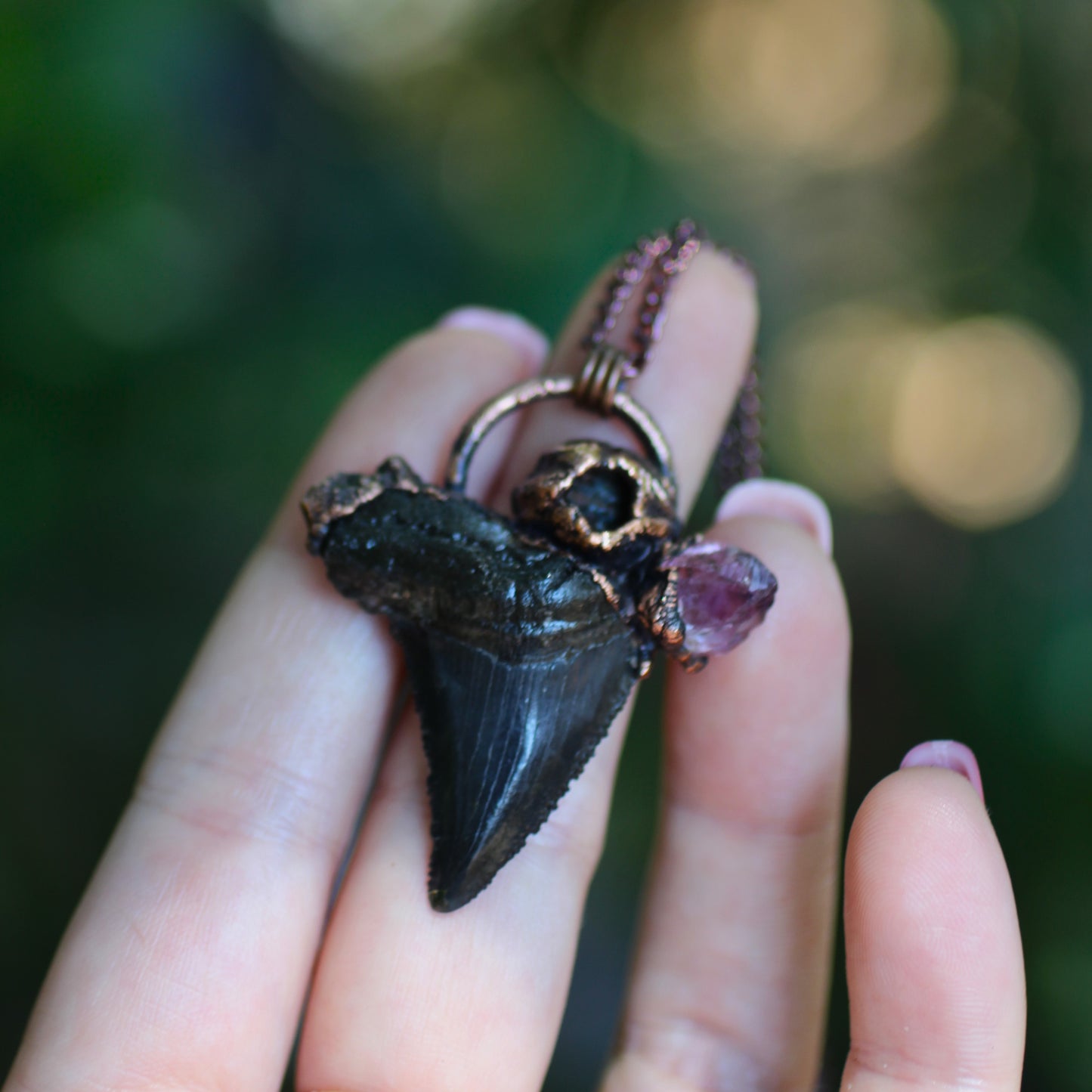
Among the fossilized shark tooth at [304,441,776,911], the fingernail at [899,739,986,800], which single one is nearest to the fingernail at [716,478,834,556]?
the fossilized shark tooth at [304,441,776,911]

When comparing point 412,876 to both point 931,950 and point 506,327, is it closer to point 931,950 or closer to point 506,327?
point 931,950

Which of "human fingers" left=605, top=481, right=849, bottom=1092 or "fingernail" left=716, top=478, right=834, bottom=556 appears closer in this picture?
"human fingers" left=605, top=481, right=849, bottom=1092

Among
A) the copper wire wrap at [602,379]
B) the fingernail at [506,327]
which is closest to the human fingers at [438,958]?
the copper wire wrap at [602,379]

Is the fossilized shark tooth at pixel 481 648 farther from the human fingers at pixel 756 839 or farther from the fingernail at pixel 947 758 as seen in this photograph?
the fingernail at pixel 947 758

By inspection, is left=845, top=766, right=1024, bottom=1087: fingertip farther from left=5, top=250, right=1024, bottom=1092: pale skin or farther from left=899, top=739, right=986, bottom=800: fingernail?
left=899, top=739, right=986, bottom=800: fingernail

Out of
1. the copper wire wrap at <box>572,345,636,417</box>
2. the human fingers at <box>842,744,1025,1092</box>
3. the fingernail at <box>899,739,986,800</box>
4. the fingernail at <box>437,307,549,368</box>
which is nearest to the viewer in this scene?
the human fingers at <box>842,744,1025,1092</box>

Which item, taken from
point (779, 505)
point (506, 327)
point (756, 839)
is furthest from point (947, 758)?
point (506, 327)
